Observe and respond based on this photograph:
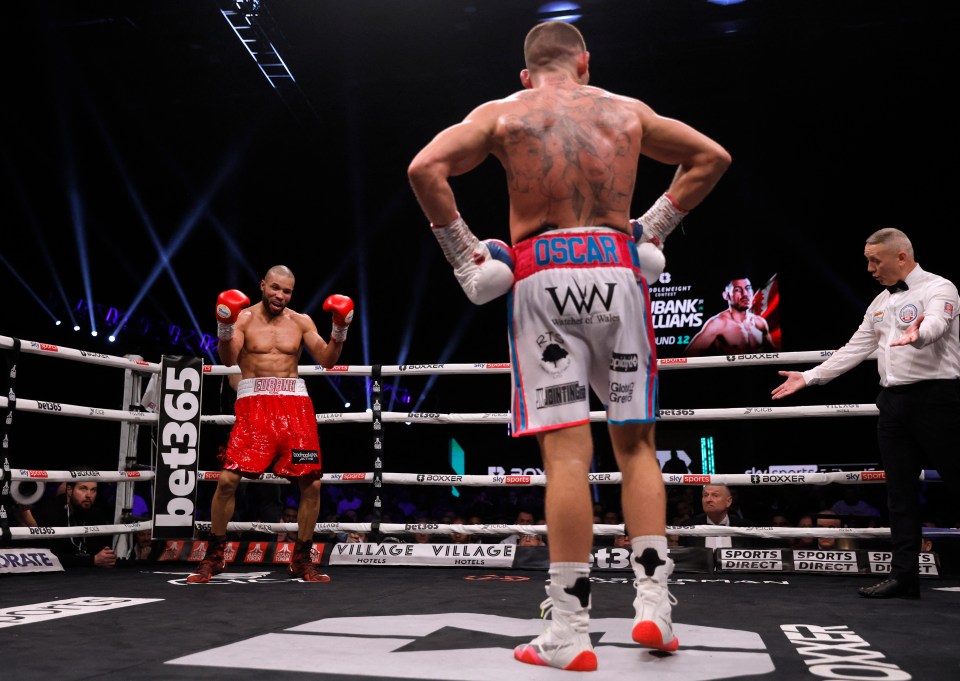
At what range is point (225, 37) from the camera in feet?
27.3

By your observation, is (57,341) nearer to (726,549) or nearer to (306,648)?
(726,549)

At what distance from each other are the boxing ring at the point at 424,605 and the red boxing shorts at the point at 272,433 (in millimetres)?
501

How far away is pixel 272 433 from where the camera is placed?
3.68m

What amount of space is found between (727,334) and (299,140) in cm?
631

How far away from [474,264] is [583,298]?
0.26 m

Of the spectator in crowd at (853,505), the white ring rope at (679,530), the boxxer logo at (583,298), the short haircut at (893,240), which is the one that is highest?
the short haircut at (893,240)

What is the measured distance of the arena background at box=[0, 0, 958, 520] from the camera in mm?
8039

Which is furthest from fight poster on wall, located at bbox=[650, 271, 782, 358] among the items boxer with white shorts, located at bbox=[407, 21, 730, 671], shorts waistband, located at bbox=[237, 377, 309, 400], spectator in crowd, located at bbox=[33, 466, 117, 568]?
boxer with white shorts, located at bbox=[407, 21, 730, 671]

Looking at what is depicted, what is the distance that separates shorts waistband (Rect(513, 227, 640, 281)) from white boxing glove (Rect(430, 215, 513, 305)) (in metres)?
0.06

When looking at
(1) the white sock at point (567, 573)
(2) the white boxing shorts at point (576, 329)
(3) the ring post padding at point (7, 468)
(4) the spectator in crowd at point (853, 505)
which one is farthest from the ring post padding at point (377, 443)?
(4) the spectator in crowd at point (853, 505)

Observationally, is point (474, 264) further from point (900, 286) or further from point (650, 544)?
point (900, 286)

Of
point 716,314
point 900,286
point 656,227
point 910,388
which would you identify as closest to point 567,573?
point 656,227

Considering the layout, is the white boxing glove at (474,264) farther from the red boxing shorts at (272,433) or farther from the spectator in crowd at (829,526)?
the spectator in crowd at (829,526)

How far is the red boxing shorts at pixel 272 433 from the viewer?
3639mm
